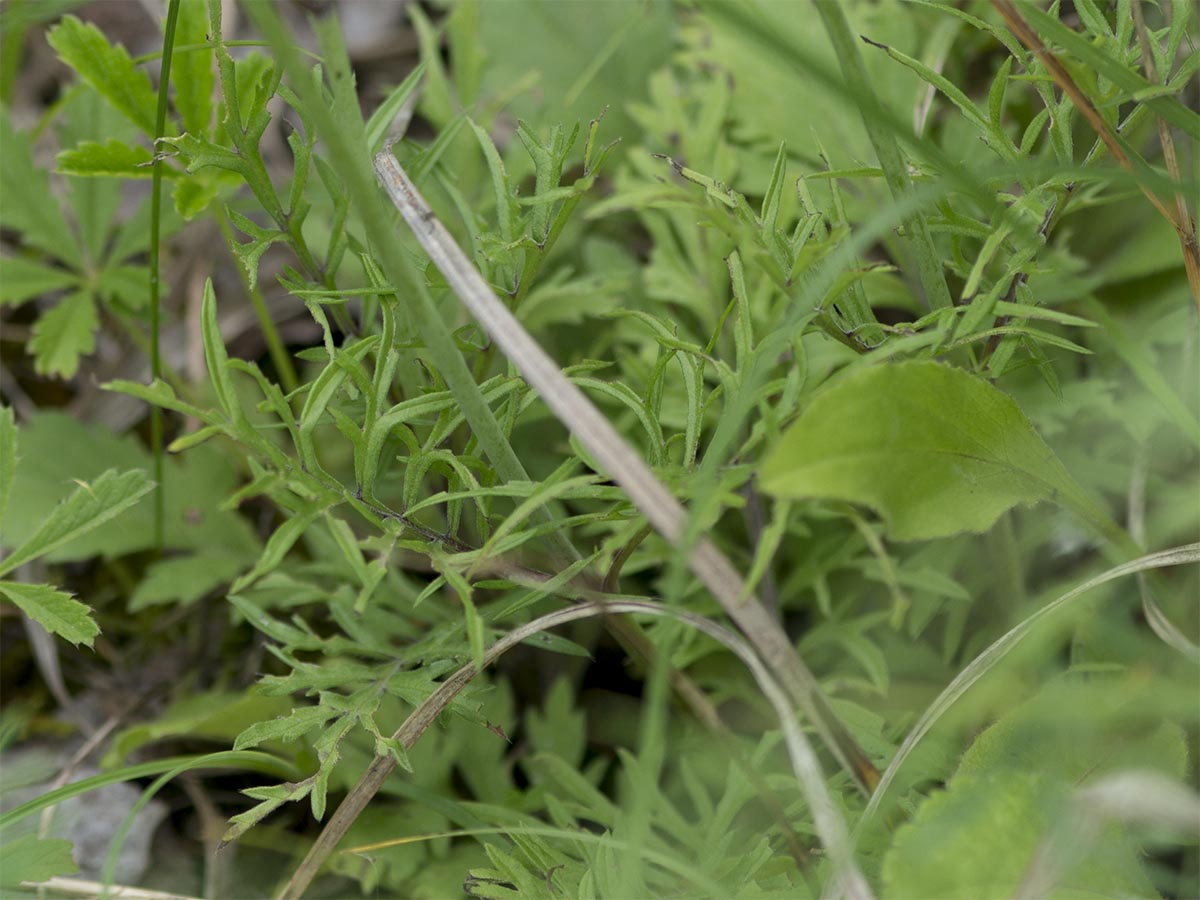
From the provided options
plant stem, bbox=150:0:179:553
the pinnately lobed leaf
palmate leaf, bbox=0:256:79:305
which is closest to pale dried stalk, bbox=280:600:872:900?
the pinnately lobed leaf


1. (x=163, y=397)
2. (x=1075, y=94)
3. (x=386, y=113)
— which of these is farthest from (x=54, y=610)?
(x=1075, y=94)

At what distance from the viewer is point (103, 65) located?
54.4 inches

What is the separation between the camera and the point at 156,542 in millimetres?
1730

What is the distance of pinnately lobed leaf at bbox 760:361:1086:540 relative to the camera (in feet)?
2.75

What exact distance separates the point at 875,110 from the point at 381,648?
819mm

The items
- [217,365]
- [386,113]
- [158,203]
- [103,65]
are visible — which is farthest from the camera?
[103,65]

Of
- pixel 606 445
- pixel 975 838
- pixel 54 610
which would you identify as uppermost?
pixel 606 445

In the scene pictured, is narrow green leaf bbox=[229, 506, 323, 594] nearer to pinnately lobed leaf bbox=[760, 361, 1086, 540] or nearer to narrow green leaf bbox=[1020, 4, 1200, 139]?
pinnately lobed leaf bbox=[760, 361, 1086, 540]

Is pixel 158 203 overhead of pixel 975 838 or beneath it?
overhead

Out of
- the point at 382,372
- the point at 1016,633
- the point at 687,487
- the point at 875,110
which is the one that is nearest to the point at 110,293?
the point at 382,372

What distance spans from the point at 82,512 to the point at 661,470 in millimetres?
781

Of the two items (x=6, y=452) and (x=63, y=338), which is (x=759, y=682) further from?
(x=63, y=338)

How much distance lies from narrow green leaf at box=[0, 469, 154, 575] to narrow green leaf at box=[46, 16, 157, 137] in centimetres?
48

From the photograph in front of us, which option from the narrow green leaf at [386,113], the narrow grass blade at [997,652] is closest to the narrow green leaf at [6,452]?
the narrow green leaf at [386,113]
